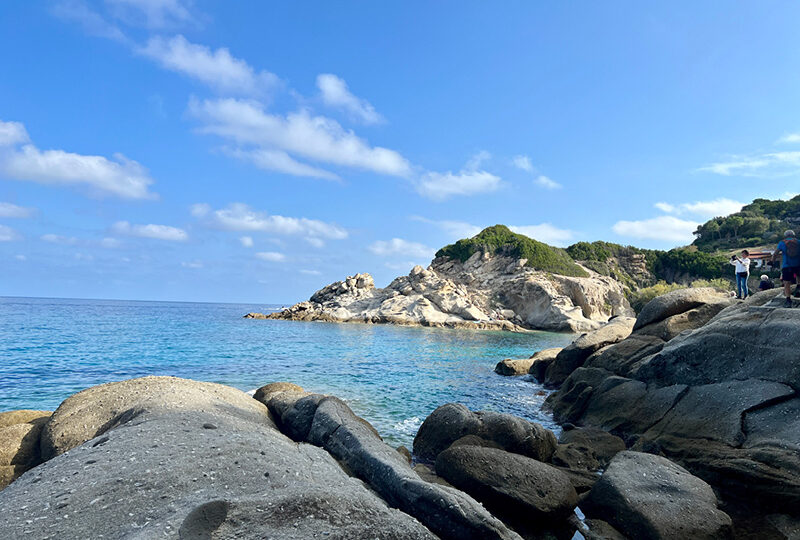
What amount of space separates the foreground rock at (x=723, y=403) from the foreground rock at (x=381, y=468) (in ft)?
17.5

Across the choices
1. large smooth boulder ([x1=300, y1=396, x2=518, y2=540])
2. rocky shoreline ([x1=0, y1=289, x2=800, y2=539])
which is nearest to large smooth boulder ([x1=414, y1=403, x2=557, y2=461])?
rocky shoreline ([x1=0, y1=289, x2=800, y2=539])

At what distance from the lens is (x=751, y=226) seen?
291 ft

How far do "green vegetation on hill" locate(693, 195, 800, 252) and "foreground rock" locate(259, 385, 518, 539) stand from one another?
310ft

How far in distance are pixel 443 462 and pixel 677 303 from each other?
14224 millimetres

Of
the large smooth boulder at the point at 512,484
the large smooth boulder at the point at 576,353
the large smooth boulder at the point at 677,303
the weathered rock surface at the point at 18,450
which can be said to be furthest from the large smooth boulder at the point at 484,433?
the large smooth boulder at the point at 576,353

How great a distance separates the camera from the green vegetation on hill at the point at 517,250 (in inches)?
3335

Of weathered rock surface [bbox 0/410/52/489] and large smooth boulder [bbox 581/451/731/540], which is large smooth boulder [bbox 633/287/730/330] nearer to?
large smooth boulder [bbox 581/451/731/540]

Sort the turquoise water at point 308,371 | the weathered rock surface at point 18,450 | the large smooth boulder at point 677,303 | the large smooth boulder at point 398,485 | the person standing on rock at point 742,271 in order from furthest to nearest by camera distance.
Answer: the person standing on rock at point 742,271 < the large smooth boulder at point 677,303 < the turquoise water at point 308,371 < the weathered rock surface at point 18,450 < the large smooth boulder at point 398,485

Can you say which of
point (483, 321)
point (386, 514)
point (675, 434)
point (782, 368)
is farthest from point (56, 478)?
point (483, 321)

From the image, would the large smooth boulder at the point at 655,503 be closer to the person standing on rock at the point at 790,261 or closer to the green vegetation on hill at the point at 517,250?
the person standing on rock at the point at 790,261

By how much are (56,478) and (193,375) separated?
1662 cm

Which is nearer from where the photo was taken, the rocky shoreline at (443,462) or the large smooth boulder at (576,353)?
the rocky shoreline at (443,462)

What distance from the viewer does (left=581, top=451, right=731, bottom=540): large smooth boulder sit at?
21.1 feet

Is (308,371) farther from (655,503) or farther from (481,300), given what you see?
(481,300)
